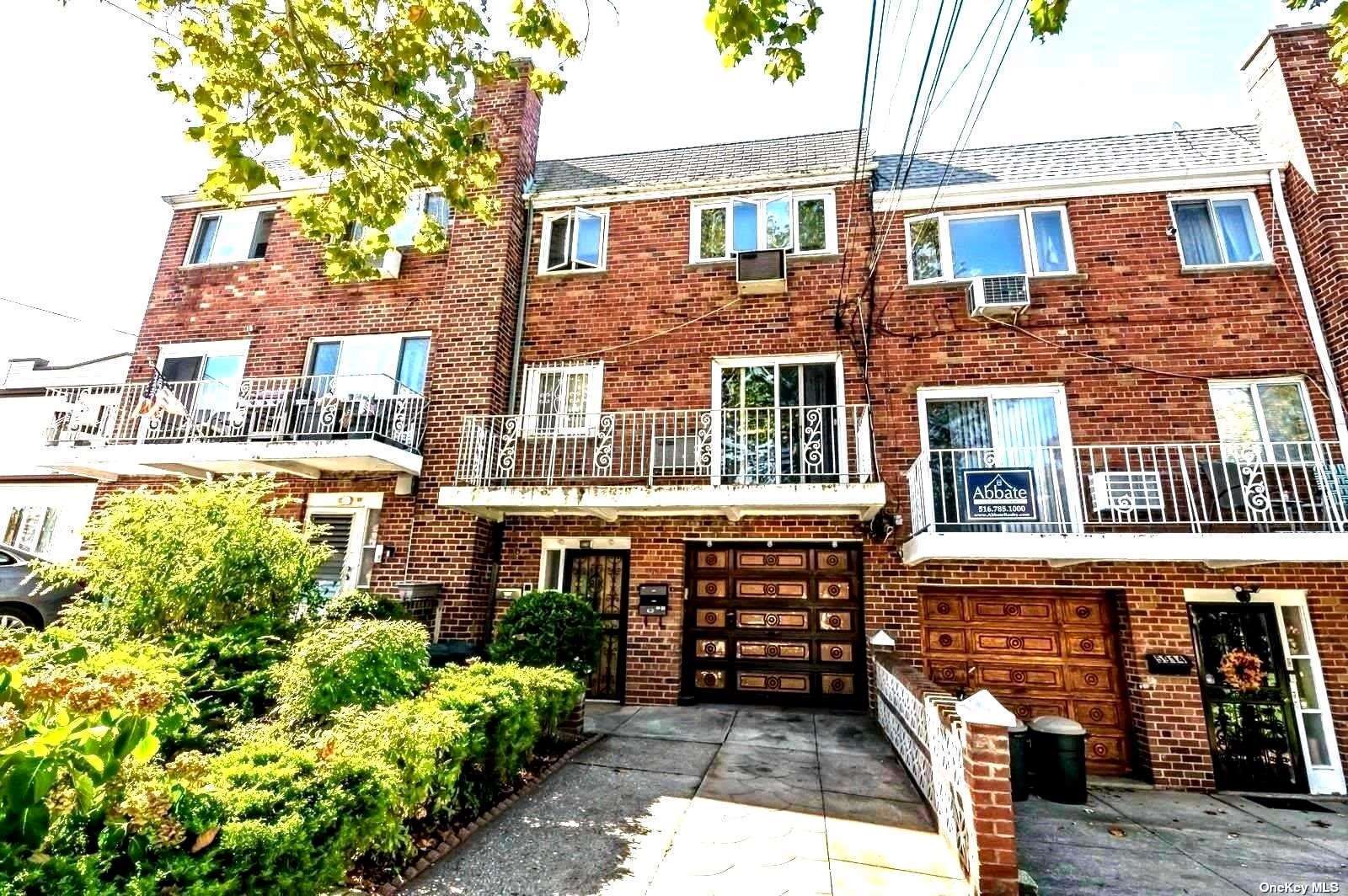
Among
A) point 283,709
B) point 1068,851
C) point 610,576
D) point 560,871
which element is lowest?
point 1068,851

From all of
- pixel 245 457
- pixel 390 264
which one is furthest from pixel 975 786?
pixel 390 264

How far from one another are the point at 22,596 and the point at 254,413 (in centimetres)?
371

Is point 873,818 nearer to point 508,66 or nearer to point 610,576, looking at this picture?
point 610,576

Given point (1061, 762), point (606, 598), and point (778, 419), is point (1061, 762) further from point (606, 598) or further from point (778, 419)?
point (606, 598)

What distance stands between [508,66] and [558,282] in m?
4.38

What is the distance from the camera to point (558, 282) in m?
10.1

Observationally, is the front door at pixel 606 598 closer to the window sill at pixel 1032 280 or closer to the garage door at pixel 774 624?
the garage door at pixel 774 624

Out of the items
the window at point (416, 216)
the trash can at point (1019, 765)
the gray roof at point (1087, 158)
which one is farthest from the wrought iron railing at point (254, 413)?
the trash can at point (1019, 765)

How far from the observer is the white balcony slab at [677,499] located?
24.0 feet

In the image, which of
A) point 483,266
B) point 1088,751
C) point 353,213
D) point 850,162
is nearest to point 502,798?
point 353,213

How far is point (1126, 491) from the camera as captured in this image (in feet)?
24.3

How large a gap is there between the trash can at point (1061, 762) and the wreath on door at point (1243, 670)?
2.79m

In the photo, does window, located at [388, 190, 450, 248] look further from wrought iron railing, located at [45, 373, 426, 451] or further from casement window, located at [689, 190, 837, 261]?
casement window, located at [689, 190, 837, 261]

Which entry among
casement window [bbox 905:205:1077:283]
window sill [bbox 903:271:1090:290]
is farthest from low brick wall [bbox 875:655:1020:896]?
casement window [bbox 905:205:1077:283]
